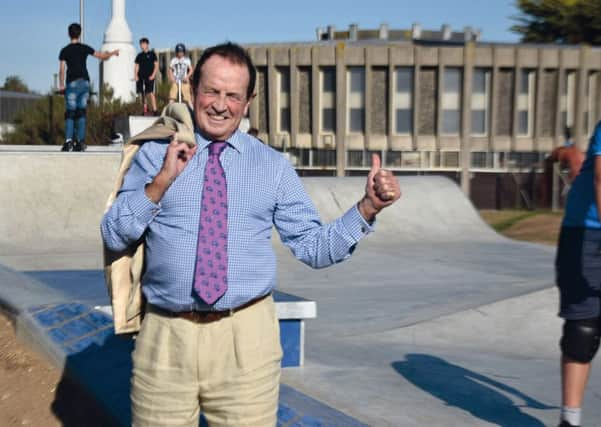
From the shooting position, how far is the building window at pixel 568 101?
4994 cm

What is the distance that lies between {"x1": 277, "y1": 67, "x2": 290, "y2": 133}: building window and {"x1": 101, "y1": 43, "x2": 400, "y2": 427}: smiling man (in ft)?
151

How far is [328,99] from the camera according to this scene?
4869 centimetres

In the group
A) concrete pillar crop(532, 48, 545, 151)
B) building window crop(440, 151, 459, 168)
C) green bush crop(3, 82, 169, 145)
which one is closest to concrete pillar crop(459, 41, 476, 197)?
building window crop(440, 151, 459, 168)

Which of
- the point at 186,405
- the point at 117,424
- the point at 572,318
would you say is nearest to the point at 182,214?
the point at 186,405

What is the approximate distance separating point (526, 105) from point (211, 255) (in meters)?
49.0

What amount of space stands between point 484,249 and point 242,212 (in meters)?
11.4

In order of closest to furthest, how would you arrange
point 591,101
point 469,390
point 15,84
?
1. point 469,390
2. point 591,101
3. point 15,84

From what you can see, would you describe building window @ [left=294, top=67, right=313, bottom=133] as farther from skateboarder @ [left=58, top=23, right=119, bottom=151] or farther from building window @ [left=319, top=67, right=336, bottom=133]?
skateboarder @ [left=58, top=23, right=119, bottom=151]

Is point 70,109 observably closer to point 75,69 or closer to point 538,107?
point 75,69

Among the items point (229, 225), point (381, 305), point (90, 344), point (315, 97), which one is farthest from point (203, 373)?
point (315, 97)

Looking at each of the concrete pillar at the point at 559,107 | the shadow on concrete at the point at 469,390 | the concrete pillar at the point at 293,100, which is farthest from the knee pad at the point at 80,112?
the concrete pillar at the point at 559,107

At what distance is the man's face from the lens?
116 inches

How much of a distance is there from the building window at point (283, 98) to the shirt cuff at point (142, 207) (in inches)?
1821

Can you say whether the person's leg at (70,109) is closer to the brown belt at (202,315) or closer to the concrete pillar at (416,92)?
the brown belt at (202,315)
